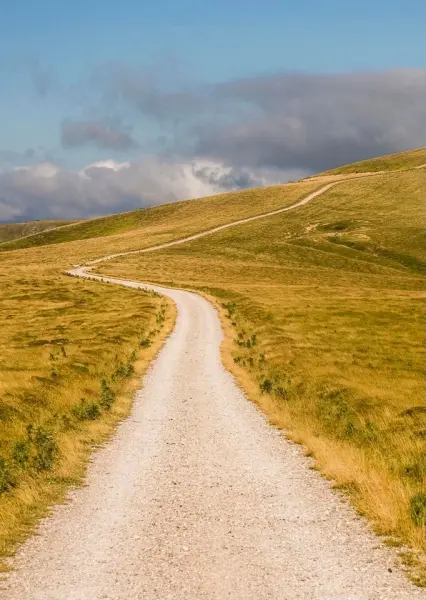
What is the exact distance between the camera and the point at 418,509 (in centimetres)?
1093

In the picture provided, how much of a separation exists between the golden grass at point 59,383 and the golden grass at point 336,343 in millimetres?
6158

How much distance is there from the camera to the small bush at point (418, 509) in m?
10.5

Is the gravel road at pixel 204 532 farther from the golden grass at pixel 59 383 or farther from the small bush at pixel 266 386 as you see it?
the small bush at pixel 266 386

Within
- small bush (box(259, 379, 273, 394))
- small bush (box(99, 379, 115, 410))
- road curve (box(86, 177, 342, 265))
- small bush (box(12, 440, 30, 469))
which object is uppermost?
road curve (box(86, 177, 342, 265))

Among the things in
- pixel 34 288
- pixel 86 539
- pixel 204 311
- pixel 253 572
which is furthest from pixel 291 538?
pixel 34 288

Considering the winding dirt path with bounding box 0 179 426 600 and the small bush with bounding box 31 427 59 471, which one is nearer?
the winding dirt path with bounding box 0 179 426 600

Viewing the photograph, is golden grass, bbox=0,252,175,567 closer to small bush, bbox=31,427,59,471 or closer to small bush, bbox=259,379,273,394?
small bush, bbox=31,427,59,471

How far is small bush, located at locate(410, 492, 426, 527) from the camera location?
10.5 m

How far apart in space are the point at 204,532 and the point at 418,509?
13.7ft

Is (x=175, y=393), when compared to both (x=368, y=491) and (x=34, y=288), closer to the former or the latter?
(x=368, y=491)

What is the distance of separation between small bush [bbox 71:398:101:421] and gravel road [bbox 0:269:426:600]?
1.96 meters

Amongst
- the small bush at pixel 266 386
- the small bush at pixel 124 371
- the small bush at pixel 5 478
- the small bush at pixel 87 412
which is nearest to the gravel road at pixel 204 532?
the small bush at pixel 5 478

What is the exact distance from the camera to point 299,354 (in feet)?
114

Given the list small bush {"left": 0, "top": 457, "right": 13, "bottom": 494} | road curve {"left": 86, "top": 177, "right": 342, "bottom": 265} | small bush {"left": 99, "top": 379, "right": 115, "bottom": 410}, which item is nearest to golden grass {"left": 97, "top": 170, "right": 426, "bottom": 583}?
small bush {"left": 99, "top": 379, "right": 115, "bottom": 410}
